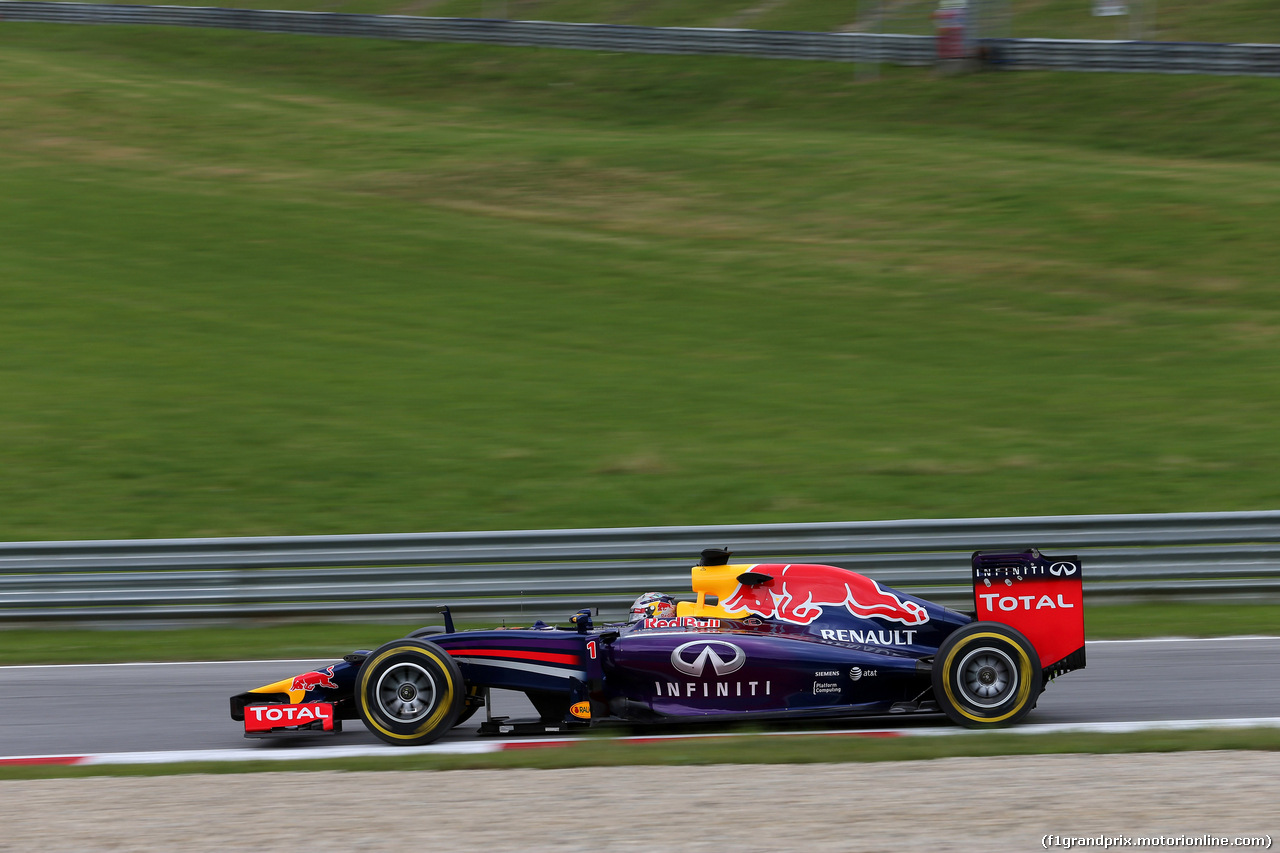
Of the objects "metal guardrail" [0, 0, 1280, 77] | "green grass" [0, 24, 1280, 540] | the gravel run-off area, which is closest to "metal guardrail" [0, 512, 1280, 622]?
"green grass" [0, 24, 1280, 540]

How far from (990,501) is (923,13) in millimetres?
24327

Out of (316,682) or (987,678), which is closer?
(987,678)

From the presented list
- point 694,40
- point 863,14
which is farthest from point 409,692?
point 863,14

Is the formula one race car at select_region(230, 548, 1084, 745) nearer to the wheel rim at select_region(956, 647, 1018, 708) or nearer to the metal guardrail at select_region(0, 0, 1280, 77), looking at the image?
the wheel rim at select_region(956, 647, 1018, 708)

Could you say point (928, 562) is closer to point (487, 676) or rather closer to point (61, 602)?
point (487, 676)

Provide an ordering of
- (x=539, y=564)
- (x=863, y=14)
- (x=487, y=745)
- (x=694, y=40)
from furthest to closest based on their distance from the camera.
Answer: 1. (x=863, y=14)
2. (x=694, y=40)
3. (x=539, y=564)
4. (x=487, y=745)

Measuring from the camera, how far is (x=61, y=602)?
10922mm

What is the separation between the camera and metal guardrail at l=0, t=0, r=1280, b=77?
28.0 meters

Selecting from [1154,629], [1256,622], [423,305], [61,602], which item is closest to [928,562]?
[1154,629]

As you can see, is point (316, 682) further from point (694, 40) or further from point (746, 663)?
point (694, 40)

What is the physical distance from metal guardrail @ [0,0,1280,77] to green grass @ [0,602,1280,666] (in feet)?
65.9

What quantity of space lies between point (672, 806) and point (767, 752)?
40.9 inches

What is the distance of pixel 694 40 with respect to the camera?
34.3 meters

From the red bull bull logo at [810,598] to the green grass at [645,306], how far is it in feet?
16.1
